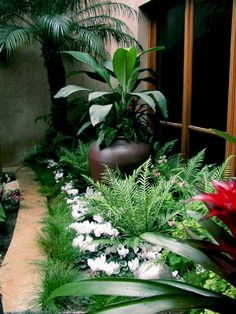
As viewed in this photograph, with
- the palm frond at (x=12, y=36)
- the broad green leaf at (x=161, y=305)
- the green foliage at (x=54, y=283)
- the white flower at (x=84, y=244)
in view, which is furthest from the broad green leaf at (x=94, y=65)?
the broad green leaf at (x=161, y=305)

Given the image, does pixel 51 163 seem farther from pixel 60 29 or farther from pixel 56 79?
pixel 60 29

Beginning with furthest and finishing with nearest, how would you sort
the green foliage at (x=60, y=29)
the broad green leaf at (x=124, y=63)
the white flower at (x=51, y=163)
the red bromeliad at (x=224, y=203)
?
the white flower at (x=51, y=163)
the green foliage at (x=60, y=29)
the broad green leaf at (x=124, y=63)
the red bromeliad at (x=224, y=203)

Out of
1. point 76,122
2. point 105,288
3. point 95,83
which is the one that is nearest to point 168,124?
point 76,122

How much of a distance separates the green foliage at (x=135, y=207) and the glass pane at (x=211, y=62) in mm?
1337

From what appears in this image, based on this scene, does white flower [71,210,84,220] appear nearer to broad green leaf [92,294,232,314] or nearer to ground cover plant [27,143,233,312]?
ground cover plant [27,143,233,312]

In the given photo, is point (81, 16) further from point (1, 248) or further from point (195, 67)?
point (1, 248)

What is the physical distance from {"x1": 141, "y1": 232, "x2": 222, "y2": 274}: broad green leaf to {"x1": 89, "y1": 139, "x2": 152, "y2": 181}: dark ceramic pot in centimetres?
250

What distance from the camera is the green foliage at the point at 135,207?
283 centimetres

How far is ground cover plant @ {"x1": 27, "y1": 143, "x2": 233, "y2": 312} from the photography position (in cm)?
214

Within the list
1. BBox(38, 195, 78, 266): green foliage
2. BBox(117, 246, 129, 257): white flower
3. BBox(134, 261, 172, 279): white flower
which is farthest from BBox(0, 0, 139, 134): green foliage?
BBox(134, 261, 172, 279): white flower

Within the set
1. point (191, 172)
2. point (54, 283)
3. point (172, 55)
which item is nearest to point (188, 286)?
point (54, 283)

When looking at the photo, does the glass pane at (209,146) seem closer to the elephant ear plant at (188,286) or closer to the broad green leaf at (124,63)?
the broad green leaf at (124,63)

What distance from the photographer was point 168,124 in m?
5.12

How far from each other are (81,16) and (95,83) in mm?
1399
